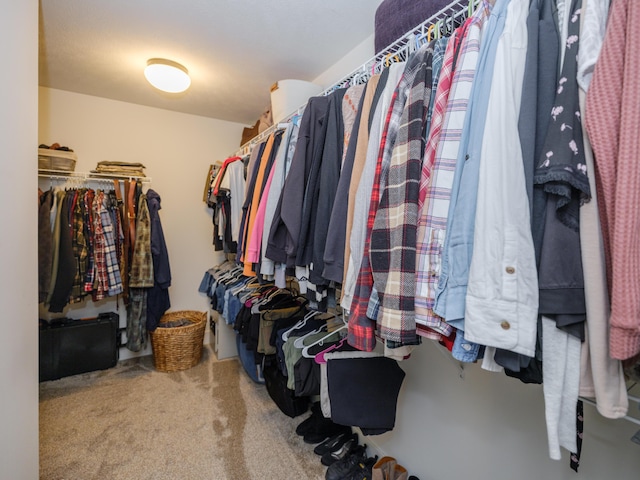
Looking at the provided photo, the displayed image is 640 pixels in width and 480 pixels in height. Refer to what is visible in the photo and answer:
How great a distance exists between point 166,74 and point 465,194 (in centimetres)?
218

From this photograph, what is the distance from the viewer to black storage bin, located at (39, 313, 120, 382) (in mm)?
2322

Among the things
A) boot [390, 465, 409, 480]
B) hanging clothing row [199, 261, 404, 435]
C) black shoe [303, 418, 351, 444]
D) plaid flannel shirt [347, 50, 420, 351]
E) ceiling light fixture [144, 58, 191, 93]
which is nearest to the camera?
plaid flannel shirt [347, 50, 420, 351]

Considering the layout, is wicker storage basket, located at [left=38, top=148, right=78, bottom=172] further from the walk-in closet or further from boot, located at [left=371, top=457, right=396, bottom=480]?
boot, located at [left=371, top=457, right=396, bottom=480]

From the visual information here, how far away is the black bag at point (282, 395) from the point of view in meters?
1.97

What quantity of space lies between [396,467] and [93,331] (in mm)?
2514

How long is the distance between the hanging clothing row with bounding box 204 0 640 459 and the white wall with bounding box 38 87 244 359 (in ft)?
8.82

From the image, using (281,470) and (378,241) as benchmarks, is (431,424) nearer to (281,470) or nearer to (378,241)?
(281,470)

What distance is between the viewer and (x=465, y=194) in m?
0.58

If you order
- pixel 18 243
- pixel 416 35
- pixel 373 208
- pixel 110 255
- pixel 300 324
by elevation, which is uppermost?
pixel 416 35

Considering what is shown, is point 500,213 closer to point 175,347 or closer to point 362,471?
point 362,471

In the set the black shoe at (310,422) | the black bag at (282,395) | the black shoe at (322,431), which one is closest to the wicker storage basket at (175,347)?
the black bag at (282,395)

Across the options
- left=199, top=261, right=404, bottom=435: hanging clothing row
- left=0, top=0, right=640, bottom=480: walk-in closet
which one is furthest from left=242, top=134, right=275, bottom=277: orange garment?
left=199, top=261, right=404, bottom=435: hanging clothing row

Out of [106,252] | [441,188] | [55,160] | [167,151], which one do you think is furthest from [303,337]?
[167,151]

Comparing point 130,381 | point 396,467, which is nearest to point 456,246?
point 396,467
